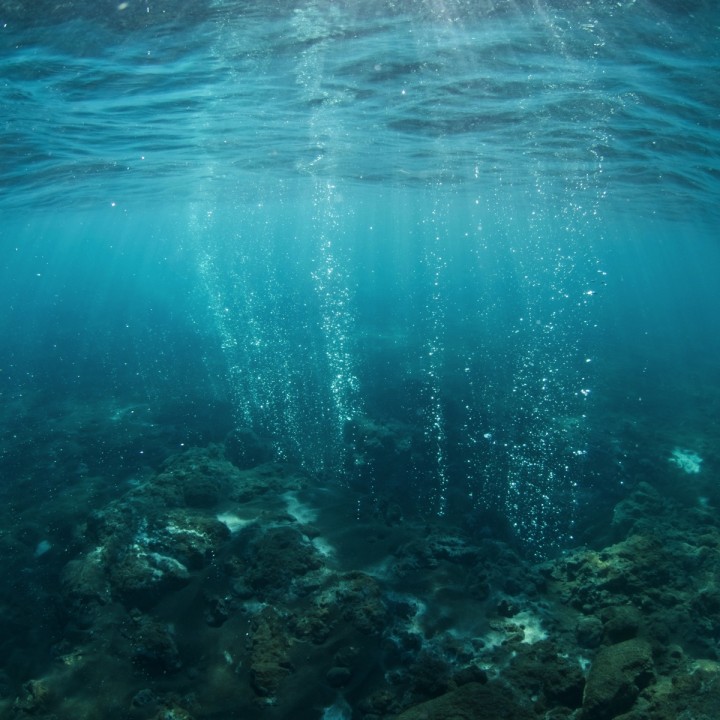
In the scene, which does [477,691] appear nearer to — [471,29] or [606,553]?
[606,553]

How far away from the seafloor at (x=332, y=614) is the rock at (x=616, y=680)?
0.02 m

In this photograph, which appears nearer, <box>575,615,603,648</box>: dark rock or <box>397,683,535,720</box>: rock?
<box>397,683,535,720</box>: rock

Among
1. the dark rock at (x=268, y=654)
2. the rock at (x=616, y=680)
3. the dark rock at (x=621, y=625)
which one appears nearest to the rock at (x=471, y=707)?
the rock at (x=616, y=680)

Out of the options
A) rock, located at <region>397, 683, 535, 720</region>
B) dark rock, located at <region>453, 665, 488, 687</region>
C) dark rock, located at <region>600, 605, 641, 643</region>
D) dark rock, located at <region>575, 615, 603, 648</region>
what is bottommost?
dark rock, located at <region>575, 615, 603, 648</region>

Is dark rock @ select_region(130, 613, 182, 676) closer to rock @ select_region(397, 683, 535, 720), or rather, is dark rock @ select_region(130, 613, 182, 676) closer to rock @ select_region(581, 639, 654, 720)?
rock @ select_region(397, 683, 535, 720)

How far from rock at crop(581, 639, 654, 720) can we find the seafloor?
21 millimetres

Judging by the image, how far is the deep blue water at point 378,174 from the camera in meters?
10.4

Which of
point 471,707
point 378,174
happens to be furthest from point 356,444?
point 378,174

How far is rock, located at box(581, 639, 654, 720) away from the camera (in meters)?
5.46

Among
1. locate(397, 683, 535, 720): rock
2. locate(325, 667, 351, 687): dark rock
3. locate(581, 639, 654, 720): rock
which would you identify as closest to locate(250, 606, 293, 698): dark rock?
locate(325, 667, 351, 687): dark rock

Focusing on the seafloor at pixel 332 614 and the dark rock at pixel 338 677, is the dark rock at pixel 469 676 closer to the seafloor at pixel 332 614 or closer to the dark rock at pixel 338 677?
the seafloor at pixel 332 614

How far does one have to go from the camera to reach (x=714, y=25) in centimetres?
931

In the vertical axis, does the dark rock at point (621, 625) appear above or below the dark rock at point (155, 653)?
below

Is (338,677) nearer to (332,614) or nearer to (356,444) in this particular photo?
(332,614)
